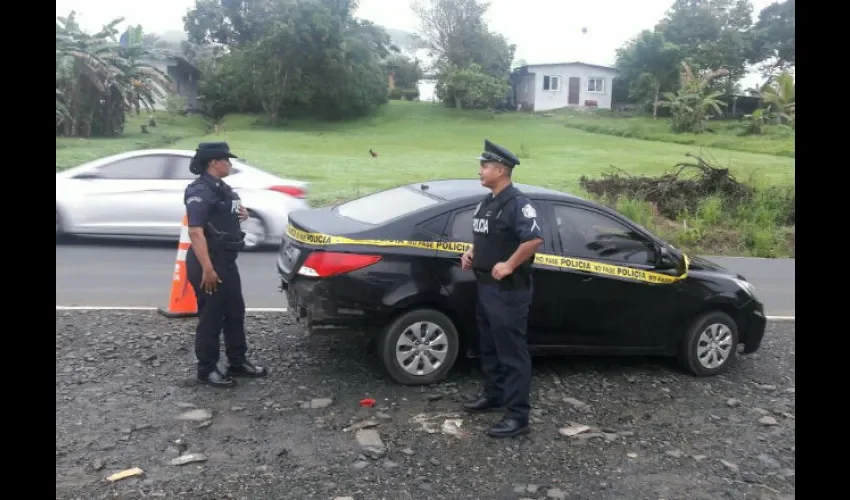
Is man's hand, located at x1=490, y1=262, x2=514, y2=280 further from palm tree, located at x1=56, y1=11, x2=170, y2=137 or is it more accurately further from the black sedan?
palm tree, located at x1=56, y1=11, x2=170, y2=137

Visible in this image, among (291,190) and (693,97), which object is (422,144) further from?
(693,97)

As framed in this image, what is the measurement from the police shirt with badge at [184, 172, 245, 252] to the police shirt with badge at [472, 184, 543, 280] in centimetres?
161

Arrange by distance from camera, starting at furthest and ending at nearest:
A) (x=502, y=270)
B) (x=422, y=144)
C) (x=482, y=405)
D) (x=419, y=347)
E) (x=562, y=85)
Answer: (x=562, y=85) → (x=422, y=144) → (x=419, y=347) → (x=482, y=405) → (x=502, y=270)

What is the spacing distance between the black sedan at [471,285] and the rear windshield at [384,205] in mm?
15

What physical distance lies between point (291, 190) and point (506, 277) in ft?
18.4

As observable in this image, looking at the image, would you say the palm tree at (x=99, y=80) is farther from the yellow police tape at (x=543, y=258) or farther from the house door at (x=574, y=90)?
the house door at (x=574, y=90)

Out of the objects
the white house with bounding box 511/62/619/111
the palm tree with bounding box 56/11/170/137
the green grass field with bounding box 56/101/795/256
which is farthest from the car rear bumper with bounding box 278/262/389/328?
the white house with bounding box 511/62/619/111

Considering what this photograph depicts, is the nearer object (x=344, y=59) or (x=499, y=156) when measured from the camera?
(x=499, y=156)

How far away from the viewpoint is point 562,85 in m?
9.99

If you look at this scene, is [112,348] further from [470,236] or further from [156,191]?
[156,191]

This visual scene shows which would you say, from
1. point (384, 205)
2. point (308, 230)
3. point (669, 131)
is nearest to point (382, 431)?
point (308, 230)

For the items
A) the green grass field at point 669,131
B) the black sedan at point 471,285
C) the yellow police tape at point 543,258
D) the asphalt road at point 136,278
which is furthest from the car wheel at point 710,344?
the green grass field at point 669,131

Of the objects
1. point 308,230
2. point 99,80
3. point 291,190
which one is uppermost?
point 99,80
